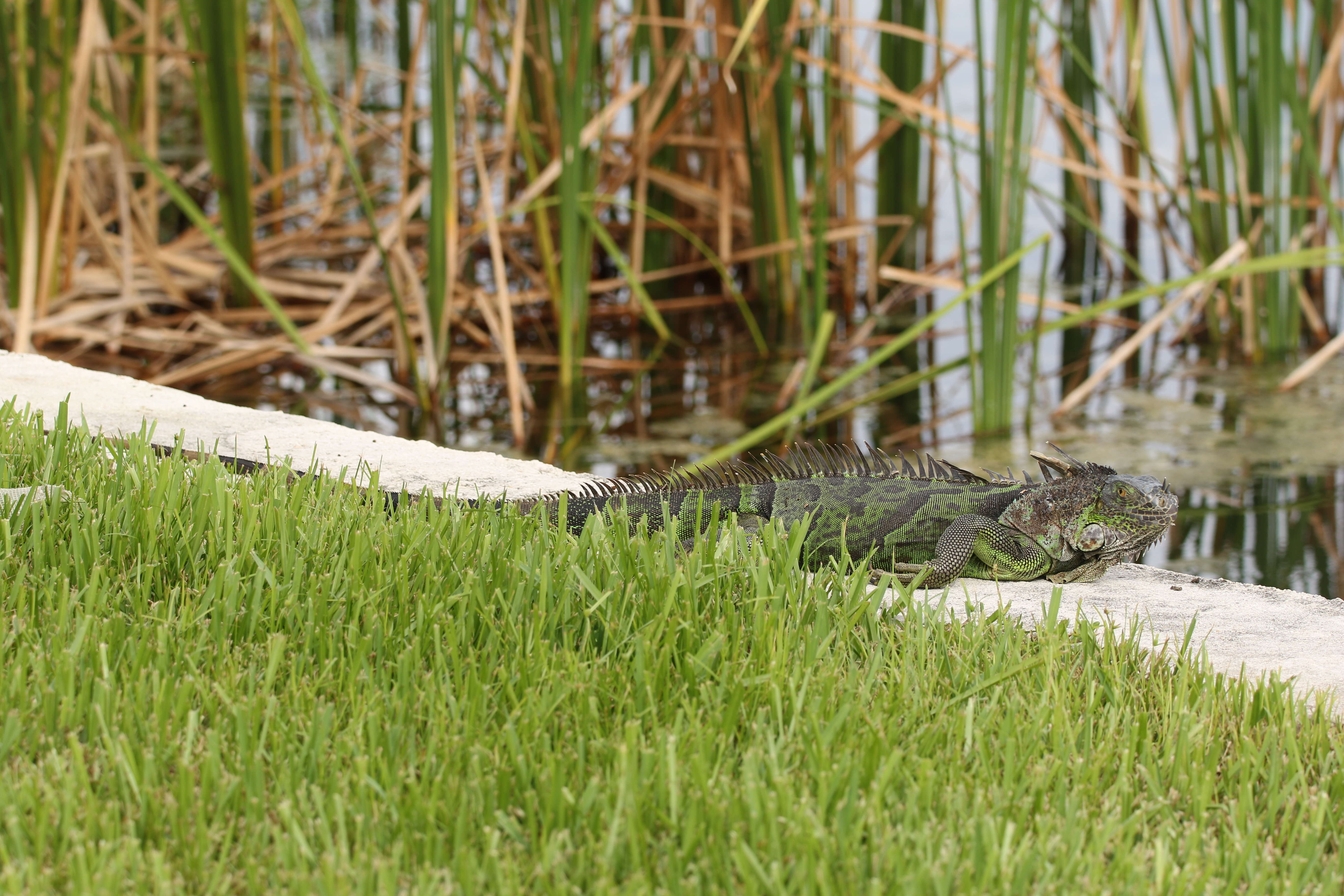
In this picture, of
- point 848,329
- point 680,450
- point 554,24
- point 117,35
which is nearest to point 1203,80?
point 848,329

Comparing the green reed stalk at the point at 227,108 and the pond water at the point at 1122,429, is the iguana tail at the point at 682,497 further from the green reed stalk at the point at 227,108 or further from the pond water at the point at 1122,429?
the green reed stalk at the point at 227,108

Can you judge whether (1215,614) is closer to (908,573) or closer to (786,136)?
(908,573)

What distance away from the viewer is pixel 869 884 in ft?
6.57

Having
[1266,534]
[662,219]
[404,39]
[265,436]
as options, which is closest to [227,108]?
[662,219]

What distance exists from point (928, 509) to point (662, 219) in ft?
12.5

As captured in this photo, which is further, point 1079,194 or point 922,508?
point 1079,194

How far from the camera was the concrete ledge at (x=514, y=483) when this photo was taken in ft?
10.2

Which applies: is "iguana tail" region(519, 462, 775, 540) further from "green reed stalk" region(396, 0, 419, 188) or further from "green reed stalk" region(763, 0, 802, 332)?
"green reed stalk" region(396, 0, 419, 188)

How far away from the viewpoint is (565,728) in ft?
8.00

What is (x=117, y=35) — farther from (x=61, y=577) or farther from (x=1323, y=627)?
(x=1323, y=627)

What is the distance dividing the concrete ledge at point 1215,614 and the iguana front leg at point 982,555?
4 cm

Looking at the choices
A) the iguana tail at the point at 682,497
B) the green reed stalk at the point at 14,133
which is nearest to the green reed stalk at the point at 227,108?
the green reed stalk at the point at 14,133

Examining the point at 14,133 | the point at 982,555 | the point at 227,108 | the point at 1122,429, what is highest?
the point at 227,108

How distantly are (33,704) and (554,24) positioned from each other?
20.6ft
